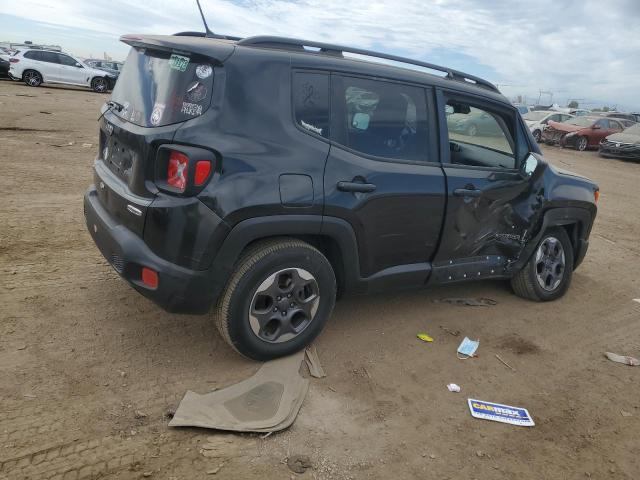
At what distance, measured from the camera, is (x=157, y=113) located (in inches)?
117

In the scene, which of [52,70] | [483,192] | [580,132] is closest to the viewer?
[483,192]

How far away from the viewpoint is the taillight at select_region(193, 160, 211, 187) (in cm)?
280

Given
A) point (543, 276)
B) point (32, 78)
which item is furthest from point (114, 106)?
point (32, 78)

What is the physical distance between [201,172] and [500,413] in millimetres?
2255

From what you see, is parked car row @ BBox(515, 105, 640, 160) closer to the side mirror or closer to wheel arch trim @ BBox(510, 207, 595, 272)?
wheel arch trim @ BBox(510, 207, 595, 272)

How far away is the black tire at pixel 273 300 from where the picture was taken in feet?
10.1

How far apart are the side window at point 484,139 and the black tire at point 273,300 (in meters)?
1.60

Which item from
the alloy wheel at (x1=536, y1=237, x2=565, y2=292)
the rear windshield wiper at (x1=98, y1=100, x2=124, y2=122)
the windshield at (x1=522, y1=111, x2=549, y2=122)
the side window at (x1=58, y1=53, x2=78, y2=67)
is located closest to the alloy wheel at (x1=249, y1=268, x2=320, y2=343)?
the rear windshield wiper at (x1=98, y1=100, x2=124, y2=122)

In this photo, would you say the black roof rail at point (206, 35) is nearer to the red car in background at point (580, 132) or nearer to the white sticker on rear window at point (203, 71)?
the white sticker on rear window at point (203, 71)

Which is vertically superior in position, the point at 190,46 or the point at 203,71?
the point at 190,46

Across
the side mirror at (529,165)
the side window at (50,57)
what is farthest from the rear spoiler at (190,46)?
the side window at (50,57)

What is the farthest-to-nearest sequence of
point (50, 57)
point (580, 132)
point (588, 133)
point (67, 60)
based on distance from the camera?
point (67, 60), point (50, 57), point (588, 133), point (580, 132)

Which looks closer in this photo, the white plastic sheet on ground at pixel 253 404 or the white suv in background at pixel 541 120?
the white plastic sheet on ground at pixel 253 404

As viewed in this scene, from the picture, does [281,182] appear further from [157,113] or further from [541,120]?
[541,120]
